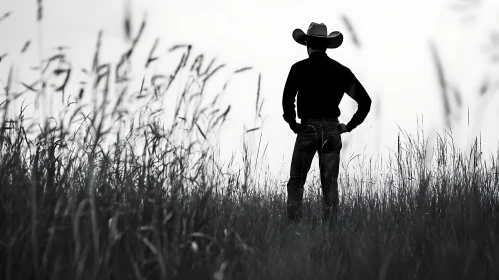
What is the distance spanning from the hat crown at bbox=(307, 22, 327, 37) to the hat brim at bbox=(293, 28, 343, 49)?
3cm

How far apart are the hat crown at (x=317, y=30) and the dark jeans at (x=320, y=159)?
28.1 inches

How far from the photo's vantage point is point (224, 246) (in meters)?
1.88

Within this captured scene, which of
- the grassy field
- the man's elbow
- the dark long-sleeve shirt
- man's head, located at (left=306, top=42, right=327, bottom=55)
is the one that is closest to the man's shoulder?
the dark long-sleeve shirt

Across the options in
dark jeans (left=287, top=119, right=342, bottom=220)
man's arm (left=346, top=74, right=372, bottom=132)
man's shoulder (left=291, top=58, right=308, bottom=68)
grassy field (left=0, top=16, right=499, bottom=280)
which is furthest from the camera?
man's arm (left=346, top=74, right=372, bottom=132)

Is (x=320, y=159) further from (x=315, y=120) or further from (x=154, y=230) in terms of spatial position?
(x=154, y=230)

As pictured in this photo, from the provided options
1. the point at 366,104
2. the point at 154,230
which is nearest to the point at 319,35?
the point at 366,104

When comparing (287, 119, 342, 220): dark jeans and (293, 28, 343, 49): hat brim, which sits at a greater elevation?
(293, 28, 343, 49): hat brim

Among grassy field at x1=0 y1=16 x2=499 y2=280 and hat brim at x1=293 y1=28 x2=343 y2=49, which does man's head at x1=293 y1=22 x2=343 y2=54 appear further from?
grassy field at x1=0 y1=16 x2=499 y2=280

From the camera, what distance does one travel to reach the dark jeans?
374 centimetres

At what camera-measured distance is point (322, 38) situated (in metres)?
3.93

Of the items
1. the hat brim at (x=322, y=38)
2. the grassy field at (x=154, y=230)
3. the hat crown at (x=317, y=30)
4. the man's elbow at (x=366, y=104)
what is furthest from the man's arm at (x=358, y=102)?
the grassy field at (x=154, y=230)

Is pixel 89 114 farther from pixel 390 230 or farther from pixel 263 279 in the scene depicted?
pixel 390 230

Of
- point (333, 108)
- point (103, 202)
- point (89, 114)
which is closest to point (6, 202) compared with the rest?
point (103, 202)

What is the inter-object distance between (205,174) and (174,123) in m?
0.28
